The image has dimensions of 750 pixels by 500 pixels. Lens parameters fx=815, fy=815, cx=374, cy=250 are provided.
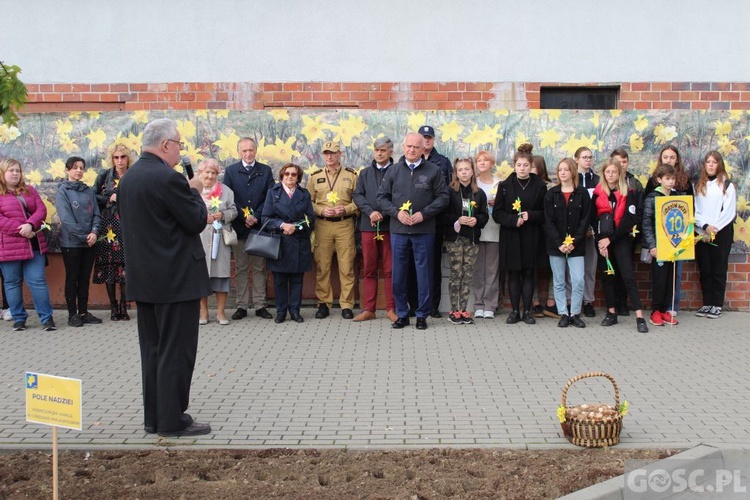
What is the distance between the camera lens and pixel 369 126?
1071 centimetres

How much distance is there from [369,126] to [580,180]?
9.17ft

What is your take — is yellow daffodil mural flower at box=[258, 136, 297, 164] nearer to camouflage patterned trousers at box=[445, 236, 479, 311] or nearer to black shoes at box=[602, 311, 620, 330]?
camouflage patterned trousers at box=[445, 236, 479, 311]

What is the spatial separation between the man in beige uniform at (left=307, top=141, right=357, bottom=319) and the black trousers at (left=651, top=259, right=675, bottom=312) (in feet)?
12.1

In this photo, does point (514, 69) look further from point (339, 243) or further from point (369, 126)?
point (339, 243)

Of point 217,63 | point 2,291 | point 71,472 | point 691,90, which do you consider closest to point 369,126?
point 217,63

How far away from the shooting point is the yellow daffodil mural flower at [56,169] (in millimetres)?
10875

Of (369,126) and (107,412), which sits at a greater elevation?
(369,126)

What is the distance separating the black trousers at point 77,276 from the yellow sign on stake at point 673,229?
6865mm

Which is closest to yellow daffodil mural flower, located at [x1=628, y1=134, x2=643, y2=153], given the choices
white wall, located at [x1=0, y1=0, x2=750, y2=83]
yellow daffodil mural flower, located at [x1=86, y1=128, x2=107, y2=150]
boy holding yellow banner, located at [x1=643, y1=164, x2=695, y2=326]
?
boy holding yellow banner, located at [x1=643, y1=164, x2=695, y2=326]

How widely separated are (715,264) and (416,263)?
12.5ft

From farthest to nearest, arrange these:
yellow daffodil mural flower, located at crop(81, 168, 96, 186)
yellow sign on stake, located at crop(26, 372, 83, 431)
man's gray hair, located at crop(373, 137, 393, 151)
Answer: yellow daffodil mural flower, located at crop(81, 168, 96, 186)
man's gray hair, located at crop(373, 137, 393, 151)
yellow sign on stake, located at crop(26, 372, 83, 431)

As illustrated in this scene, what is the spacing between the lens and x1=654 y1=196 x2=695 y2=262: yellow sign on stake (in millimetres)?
9617

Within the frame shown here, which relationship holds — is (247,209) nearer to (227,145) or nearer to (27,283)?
(227,145)

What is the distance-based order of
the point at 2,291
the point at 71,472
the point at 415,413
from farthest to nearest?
the point at 2,291 < the point at 415,413 < the point at 71,472
